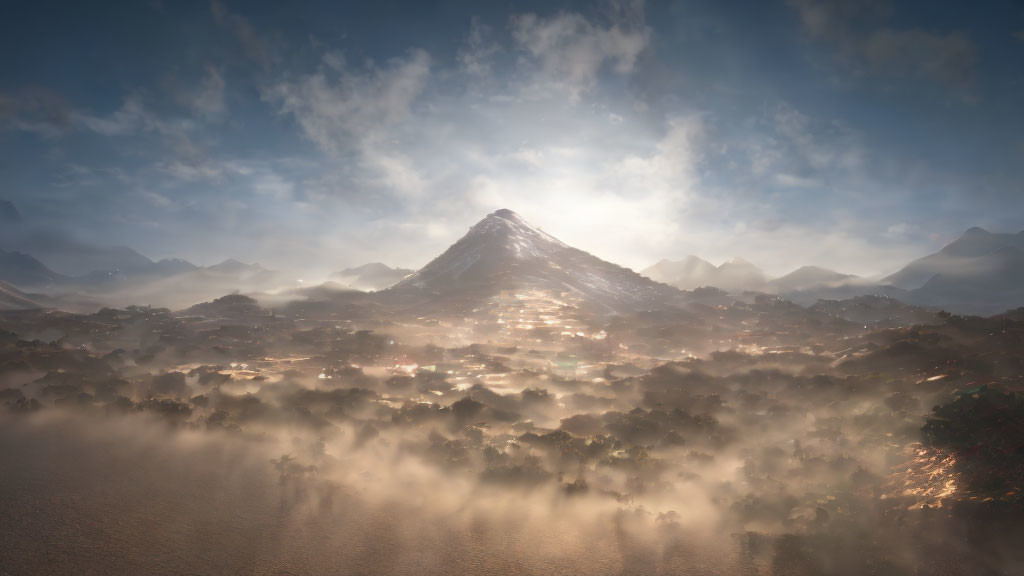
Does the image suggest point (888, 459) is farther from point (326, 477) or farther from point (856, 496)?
point (326, 477)

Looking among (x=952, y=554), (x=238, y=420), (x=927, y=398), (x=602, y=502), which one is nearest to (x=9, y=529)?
(x=238, y=420)

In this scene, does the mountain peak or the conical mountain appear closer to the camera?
the conical mountain

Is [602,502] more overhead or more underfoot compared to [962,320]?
more underfoot

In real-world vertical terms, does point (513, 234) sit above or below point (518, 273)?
above

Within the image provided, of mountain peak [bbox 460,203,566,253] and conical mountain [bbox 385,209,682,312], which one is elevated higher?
mountain peak [bbox 460,203,566,253]

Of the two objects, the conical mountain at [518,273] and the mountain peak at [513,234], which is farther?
the mountain peak at [513,234]

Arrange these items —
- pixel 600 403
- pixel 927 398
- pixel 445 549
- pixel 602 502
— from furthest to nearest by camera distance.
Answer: pixel 600 403, pixel 927 398, pixel 602 502, pixel 445 549

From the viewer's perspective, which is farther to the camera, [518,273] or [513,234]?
[513,234]

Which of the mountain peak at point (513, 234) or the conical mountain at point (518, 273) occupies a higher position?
the mountain peak at point (513, 234)
